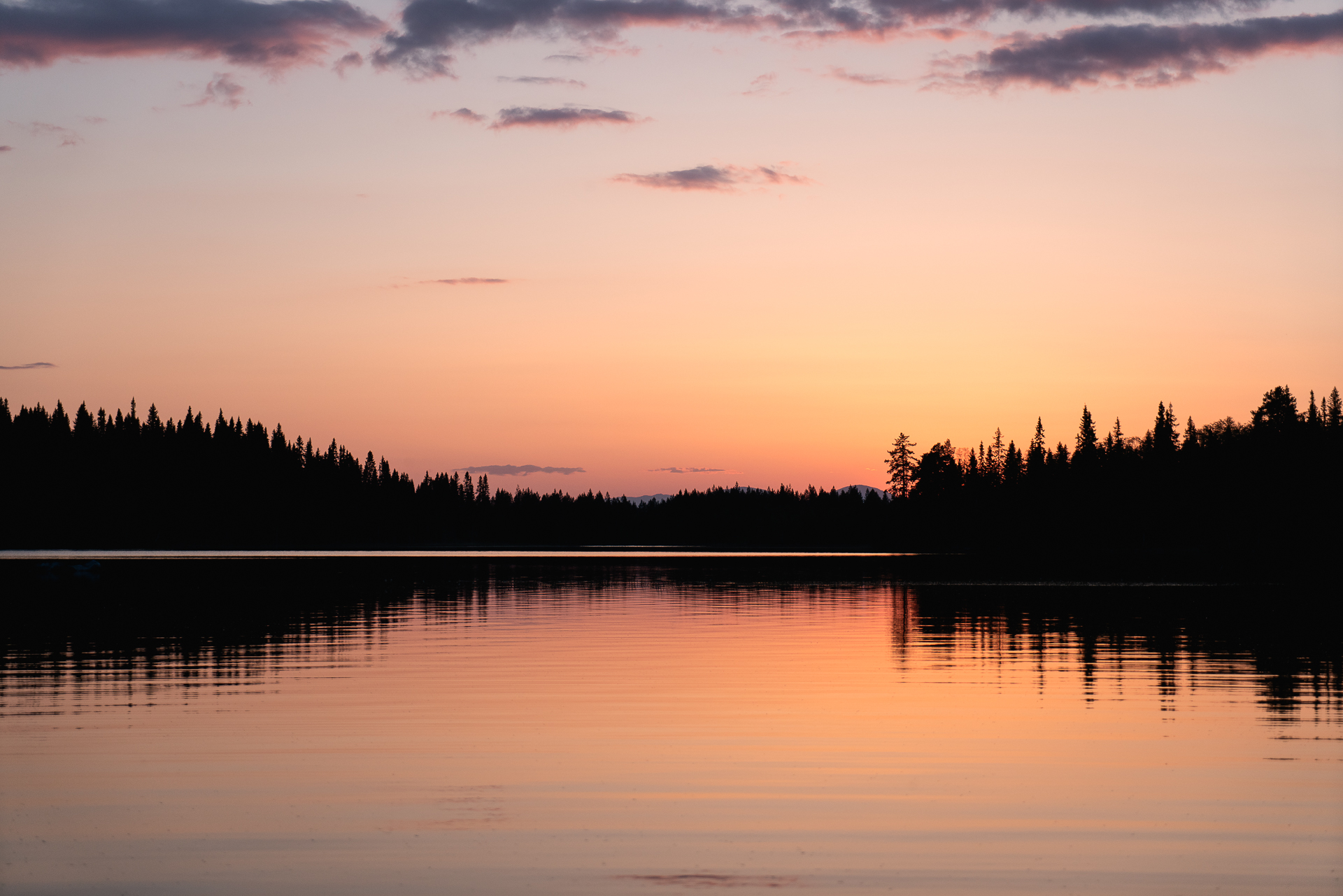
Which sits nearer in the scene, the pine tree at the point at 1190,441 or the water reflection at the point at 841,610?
the water reflection at the point at 841,610

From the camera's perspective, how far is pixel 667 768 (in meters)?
19.3

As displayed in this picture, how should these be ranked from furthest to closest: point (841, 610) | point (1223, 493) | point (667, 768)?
point (1223, 493) < point (841, 610) < point (667, 768)

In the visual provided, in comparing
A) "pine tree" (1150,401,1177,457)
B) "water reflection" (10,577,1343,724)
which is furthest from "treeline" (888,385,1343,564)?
"water reflection" (10,577,1343,724)

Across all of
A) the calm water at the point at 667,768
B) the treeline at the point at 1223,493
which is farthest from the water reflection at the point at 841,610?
the treeline at the point at 1223,493

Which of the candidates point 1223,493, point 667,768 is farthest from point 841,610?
point 1223,493

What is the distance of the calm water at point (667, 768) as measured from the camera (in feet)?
44.7

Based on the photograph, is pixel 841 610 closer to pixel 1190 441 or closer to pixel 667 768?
pixel 667 768

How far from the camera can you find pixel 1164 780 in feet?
61.2

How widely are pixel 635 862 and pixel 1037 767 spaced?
8.67 m

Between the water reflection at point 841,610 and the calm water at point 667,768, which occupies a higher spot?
the calm water at point 667,768

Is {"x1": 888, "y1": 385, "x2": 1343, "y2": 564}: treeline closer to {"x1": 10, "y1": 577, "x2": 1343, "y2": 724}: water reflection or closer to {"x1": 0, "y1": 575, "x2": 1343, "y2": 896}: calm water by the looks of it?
{"x1": 10, "y1": 577, "x2": 1343, "y2": 724}: water reflection

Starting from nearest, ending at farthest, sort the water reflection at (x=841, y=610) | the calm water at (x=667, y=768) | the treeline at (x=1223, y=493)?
the calm water at (x=667, y=768) → the water reflection at (x=841, y=610) → the treeline at (x=1223, y=493)

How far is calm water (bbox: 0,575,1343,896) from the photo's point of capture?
13.6 m

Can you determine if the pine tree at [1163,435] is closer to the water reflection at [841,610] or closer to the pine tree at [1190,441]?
the pine tree at [1190,441]
